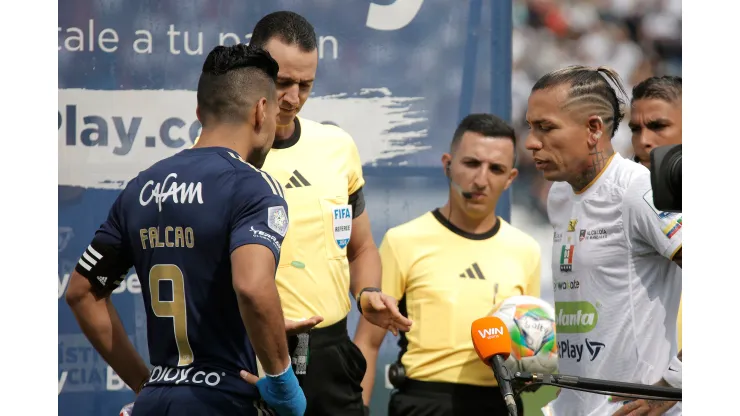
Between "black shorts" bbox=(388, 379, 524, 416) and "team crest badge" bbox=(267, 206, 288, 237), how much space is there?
95.1 inches

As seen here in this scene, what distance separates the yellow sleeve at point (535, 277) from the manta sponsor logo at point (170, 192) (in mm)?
2887

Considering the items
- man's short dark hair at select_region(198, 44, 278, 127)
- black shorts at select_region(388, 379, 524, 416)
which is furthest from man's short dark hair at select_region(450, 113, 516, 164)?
man's short dark hair at select_region(198, 44, 278, 127)

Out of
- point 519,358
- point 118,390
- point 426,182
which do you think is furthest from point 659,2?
point 118,390

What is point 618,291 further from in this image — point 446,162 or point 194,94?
point 194,94

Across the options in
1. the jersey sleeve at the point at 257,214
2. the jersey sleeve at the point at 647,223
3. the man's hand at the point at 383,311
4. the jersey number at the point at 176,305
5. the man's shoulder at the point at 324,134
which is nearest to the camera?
the jersey sleeve at the point at 257,214

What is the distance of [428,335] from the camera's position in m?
5.39

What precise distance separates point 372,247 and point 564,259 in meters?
1.01

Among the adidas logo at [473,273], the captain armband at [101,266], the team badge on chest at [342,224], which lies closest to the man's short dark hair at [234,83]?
the captain armband at [101,266]

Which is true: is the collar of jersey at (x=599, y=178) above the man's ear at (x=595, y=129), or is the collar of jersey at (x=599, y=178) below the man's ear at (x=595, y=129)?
below

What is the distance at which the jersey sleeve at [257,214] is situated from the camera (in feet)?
9.89

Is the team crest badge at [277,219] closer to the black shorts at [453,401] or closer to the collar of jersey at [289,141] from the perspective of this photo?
the collar of jersey at [289,141]

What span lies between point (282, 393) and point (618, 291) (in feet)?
4.55

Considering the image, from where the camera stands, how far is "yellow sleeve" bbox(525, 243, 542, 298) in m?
5.63

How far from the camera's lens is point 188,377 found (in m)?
3.12
